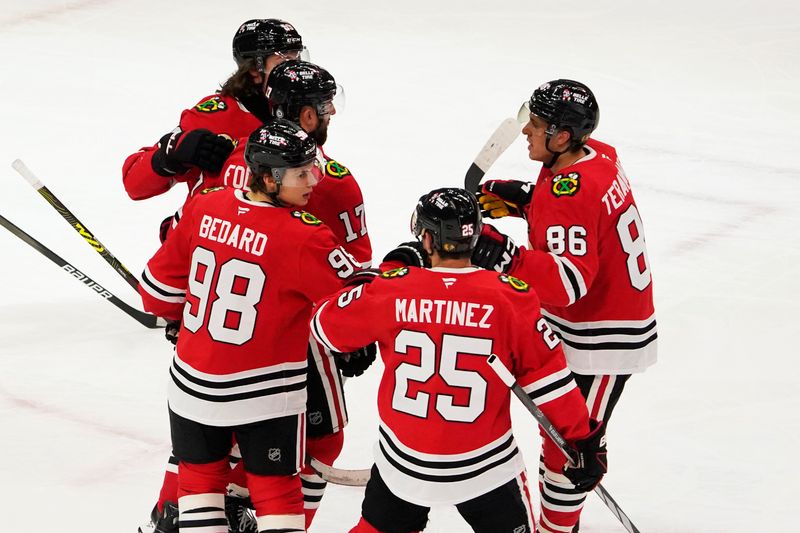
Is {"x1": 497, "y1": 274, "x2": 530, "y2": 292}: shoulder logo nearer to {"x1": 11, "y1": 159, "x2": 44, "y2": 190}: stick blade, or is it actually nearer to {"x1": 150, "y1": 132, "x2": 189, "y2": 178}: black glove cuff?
{"x1": 150, "y1": 132, "x2": 189, "y2": 178}: black glove cuff

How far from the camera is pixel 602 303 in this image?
3045 millimetres

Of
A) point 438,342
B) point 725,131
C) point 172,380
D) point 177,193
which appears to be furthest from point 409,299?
point 725,131

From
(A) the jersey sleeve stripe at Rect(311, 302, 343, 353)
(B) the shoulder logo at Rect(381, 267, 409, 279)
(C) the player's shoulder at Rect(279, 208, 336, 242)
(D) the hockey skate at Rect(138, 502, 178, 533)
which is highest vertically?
(C) the player's shoulder at Rect(279, 208, 336, 242)

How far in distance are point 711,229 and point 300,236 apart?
331 cm

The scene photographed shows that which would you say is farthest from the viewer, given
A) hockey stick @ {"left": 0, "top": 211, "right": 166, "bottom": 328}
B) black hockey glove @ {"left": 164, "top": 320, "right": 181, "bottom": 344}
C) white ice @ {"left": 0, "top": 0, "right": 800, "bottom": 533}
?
hockey stick @ {"left": 0, "top": 211, "right": 166, "bottom": 328}

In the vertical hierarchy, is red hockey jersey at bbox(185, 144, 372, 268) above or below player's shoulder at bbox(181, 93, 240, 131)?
below

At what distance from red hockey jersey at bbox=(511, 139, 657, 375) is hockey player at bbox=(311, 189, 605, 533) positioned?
0.36 meters

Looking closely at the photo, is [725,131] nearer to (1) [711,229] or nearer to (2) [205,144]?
(1) [711,229]

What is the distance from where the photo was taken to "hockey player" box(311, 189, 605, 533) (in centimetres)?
242

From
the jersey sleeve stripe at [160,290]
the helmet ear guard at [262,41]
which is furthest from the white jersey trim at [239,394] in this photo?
the helmet ear guard at [262,41]

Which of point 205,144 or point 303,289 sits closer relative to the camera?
point 303,289

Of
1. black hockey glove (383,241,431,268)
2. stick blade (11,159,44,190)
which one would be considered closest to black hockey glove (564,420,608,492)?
black hockey glove (383,241,431,268)

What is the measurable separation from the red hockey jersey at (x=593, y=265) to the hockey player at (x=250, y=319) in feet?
1.78

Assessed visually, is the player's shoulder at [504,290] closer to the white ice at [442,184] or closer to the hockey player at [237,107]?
the hockey player at [237,107]
